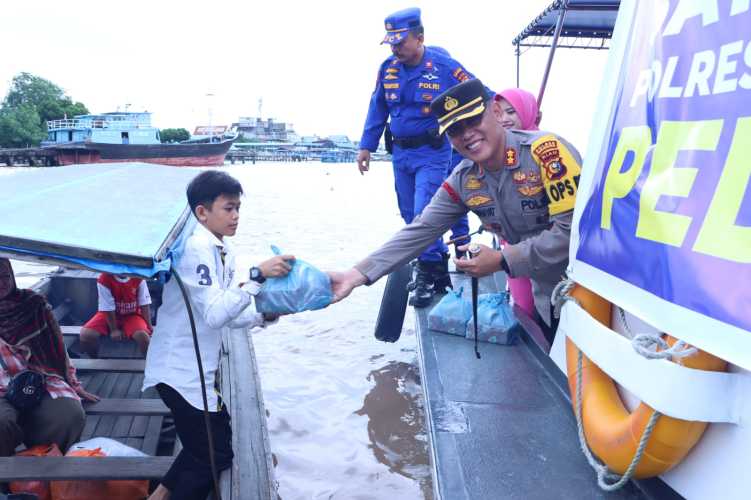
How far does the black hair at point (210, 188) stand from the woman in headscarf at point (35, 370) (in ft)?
3.61

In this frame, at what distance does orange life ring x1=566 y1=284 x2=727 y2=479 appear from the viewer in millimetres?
1518

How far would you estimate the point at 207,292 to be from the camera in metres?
2.09

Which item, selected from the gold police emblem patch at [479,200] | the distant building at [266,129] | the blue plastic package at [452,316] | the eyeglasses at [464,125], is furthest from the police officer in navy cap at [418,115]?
the distant building at [266,129]

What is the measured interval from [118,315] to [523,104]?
10.9 feet

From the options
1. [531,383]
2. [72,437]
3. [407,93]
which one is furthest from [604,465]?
[407,93]

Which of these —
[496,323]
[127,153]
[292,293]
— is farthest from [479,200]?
[127,153]

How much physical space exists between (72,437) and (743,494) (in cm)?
255

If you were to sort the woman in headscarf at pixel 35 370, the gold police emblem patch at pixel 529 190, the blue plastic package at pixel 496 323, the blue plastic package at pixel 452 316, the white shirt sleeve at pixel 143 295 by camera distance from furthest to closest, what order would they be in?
the white shirt sleeve at pixel 143 295
the blue plastic package at pixel 452 316
the blue plastic package at pixel 496 323
the gold police emblem patch at pixel 529 190
the woman in headscarf at pixel 35 370

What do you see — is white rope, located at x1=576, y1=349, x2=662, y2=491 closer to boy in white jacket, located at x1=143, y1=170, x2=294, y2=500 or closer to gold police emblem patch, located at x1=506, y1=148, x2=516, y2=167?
gold police emblem patch, located at x1=506, y1=148, x2=516, y2=167

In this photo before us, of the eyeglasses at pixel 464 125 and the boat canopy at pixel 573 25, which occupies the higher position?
the boat canopy at pixel 573 25

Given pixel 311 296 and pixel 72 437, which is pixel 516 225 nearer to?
pixel 311 296

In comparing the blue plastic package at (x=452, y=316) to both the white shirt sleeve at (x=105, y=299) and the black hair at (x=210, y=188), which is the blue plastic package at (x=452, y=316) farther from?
the white shirt sleeve at (x=105, y=299)

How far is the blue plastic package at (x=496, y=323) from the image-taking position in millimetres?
3678

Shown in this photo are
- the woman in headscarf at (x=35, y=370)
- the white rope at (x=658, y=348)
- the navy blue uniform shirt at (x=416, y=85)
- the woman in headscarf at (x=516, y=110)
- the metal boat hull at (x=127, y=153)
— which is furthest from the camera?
the metal boat hull at (x=127, y=153)
